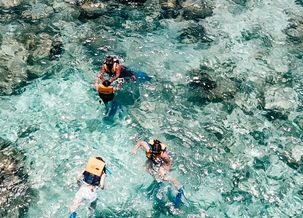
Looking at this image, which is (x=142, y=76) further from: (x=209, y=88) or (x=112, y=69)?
(x=209, y=88)

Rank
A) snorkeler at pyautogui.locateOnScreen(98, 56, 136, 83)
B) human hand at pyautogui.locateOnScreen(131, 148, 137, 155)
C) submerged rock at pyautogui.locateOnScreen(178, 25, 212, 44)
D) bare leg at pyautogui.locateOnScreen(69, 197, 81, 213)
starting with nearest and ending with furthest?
bare leg at pyautogui.locateOnScreen(69, 197, 81, 213), human hand at pyautogui.locateOnScreen(131, 148, 137, 155), snorkeler at pyautogui.locateOnScreen(98, 56, 136, 83), submerged rock at pyautogui.locateOnScreen(178, 25, 212, 44)

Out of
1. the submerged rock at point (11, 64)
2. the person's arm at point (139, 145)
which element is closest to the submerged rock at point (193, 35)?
the person's arm at point (139, 145)

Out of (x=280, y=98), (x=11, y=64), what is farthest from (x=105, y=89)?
(x=280, y=98)

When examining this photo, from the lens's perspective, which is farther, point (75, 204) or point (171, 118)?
point (171, 118)

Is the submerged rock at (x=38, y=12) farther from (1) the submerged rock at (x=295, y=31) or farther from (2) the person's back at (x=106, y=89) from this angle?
(1) the submerged rock at (x=295, y=31)

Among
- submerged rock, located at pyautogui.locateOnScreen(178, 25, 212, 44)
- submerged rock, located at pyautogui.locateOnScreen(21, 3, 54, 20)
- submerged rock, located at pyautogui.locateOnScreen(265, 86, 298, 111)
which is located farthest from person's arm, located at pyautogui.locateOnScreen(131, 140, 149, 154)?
submerged rock, located at pyautogui.locateOnScreen(21, 3, 54, 20)

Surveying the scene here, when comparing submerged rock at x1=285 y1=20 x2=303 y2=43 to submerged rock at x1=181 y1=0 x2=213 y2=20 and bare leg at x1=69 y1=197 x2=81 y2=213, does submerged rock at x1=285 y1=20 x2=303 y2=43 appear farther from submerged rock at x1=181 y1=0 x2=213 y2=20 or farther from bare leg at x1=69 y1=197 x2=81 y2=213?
bare leg at x1=69 y1=197 x2=81 y2=213
